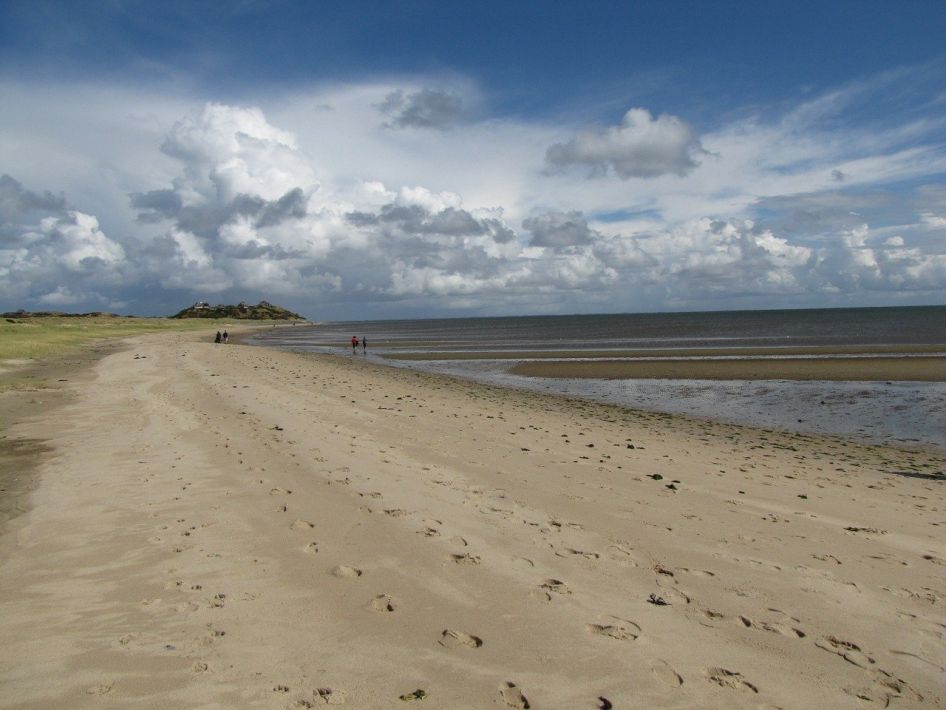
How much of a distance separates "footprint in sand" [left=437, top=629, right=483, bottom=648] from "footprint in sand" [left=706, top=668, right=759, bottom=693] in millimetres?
1704

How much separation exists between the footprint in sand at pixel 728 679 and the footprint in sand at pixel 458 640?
67.1 inches

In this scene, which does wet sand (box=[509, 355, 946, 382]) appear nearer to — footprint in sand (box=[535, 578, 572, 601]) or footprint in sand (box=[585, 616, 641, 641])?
footprint in sand (box=[535, 578, 572, 601])

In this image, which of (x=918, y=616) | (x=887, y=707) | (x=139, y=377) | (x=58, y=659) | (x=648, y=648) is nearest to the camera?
(x=887, y=707)

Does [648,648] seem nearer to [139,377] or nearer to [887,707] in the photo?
[887,707]

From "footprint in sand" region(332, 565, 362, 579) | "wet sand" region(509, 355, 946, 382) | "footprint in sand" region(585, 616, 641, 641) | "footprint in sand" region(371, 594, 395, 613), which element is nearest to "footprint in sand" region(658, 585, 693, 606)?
"footprint in sand" region(585, 616, 641, 641)

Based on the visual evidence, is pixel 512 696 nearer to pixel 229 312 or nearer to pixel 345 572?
pixel 345 572

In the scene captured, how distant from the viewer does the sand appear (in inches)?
159

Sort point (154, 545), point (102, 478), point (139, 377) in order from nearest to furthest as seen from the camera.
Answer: point (154, 545) → point (102, 478) → point (139, 377)

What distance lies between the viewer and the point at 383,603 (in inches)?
201

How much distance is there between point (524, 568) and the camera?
5.91m

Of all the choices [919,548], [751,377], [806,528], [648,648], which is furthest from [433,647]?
[751,377]

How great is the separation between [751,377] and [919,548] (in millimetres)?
23629

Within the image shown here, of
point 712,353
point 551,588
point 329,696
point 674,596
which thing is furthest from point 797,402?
point 712,353

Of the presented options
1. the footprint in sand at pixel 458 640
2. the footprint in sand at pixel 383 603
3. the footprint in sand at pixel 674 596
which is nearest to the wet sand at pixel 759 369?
the footprint in sand at pixel 674 596
